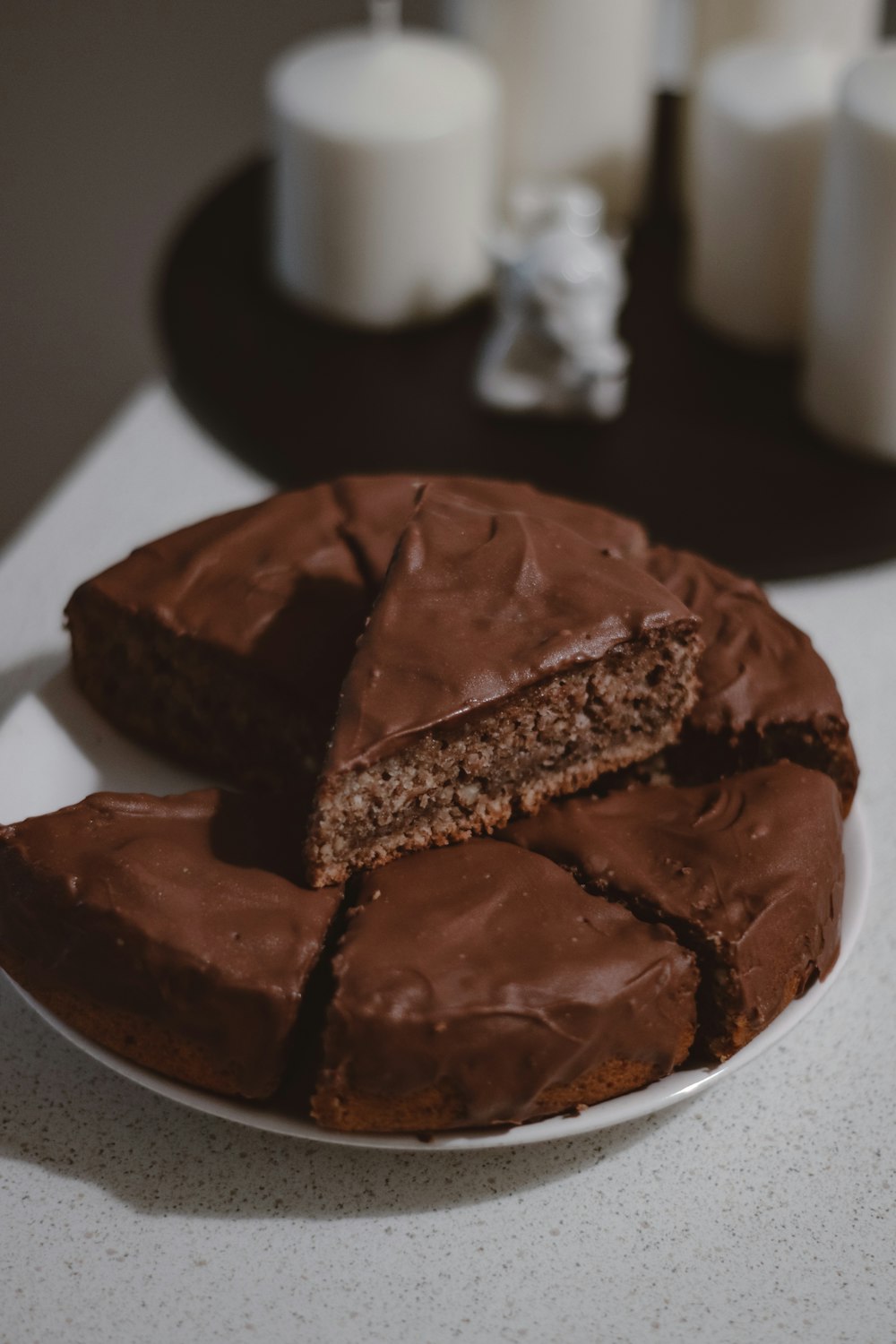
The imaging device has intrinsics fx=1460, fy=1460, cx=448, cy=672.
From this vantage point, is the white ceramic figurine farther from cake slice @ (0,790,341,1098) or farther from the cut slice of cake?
cake slice @ (0,790,341,1098)

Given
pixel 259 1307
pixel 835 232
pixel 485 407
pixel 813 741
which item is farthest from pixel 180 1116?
pixel 835 232

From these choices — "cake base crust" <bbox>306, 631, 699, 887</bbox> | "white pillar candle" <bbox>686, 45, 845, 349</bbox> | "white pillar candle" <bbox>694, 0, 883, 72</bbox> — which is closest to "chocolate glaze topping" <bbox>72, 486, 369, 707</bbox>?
"cake base crust" <bbox>306, 631, 699, 887</bbox>

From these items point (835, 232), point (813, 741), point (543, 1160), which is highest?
point (835, 232)

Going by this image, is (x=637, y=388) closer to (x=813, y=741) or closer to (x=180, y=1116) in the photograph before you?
(x=813, y=741)

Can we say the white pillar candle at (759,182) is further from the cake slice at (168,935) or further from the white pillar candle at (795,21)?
the cake slice at (168,935)

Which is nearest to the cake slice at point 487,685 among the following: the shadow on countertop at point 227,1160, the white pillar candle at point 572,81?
the shadow on countertop at point 227,1160

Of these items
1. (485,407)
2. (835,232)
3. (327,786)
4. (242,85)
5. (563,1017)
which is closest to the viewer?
(563,1017)

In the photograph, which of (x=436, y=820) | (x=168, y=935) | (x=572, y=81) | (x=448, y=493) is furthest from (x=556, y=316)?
(x=168, y=935)

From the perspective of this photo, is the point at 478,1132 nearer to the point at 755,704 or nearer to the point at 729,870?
the point at 729,870
